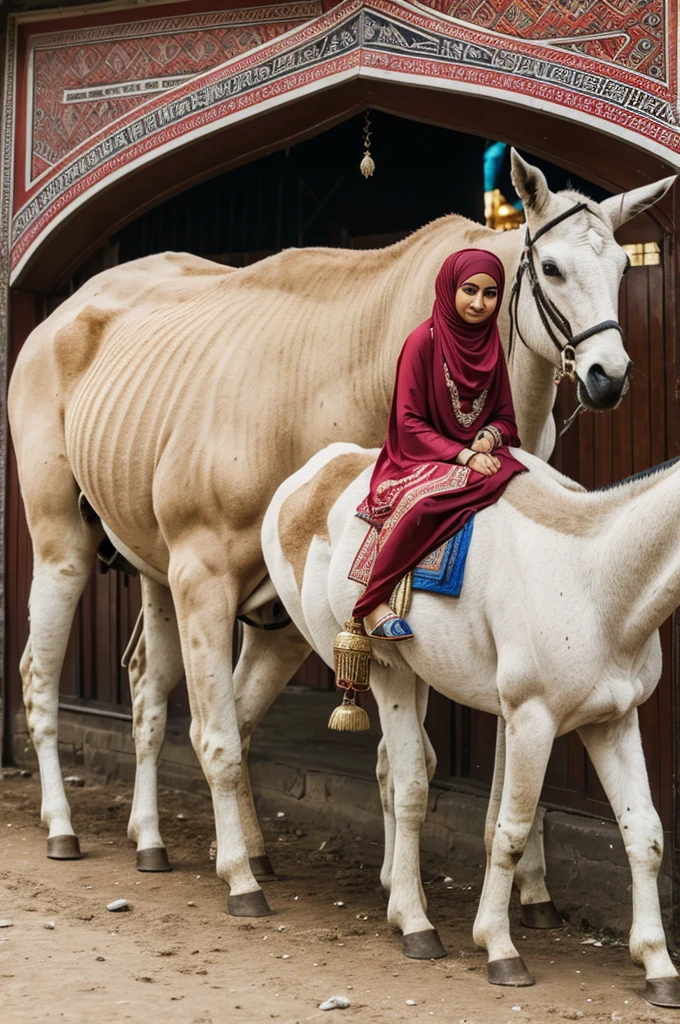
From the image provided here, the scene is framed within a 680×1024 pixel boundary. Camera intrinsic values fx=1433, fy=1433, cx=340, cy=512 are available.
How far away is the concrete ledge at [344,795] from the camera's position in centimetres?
538

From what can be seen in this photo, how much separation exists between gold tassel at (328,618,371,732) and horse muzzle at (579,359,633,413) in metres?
1.04

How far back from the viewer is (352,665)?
4664 mm

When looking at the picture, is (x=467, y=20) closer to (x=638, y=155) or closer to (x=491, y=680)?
Answer: (x=638, y=155)

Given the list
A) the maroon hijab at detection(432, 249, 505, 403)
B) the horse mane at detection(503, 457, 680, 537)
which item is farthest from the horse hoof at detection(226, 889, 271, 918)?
the maroon hijab at detection(432, 249, 505, 403)

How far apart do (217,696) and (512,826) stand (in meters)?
1.49

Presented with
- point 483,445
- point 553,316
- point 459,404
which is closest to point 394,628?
point 483,445

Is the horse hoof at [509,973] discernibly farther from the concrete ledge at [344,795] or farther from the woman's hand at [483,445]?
the woman's hand at [483,445]

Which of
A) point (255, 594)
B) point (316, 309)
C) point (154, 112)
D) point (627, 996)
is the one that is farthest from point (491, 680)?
point (154, 112)

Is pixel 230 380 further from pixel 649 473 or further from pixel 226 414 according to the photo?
pixel 649 473

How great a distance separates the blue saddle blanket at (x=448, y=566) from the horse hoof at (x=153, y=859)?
2305 millimetres

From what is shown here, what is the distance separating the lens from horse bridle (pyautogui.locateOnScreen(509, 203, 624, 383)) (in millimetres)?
4609

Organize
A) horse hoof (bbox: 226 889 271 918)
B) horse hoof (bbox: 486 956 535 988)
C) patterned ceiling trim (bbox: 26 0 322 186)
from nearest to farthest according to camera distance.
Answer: horse hoof (bbox: 486 956 535 988), horse hoof (bbox: 226 889 271 918), patterned ceiling trim (bbox: 26 0 322 186)

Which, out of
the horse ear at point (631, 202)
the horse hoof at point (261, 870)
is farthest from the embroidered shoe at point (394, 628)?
the horse hoof at point (261, 870)

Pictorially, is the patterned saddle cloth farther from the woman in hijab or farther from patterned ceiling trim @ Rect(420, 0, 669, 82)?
patterned ceiling trim @ Rect(420, 0, 669, 82)
